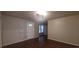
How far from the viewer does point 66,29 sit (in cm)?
464

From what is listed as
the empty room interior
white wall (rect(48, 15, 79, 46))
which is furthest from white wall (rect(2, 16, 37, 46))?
white wall (rect(48, 15, 79, 46))

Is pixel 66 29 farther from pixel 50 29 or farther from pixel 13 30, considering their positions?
pixel 13 30

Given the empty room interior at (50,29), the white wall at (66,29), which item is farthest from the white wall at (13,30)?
the white wall at (66,29)

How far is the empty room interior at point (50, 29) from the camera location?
3.84 metres

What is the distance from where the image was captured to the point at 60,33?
204 inches

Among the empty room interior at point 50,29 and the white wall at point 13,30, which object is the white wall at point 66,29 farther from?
the white wall at point 13,30

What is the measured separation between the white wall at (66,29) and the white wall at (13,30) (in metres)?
2.41

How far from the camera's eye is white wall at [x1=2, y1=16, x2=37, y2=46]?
4066 millimetres

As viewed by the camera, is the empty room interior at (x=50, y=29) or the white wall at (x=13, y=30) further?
the white wall at (x=13, y=30)
